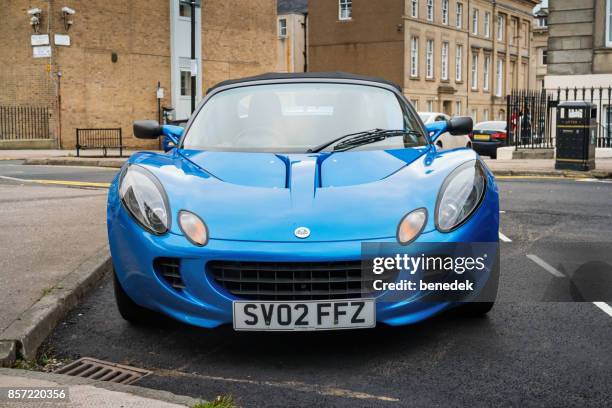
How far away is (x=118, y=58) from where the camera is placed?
114 feet

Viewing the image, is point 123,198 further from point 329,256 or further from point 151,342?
point 329,256

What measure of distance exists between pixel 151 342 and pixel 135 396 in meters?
1.14

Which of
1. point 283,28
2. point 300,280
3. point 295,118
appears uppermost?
point 283,28

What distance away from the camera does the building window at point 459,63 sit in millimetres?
58903

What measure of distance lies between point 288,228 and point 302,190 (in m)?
0.36

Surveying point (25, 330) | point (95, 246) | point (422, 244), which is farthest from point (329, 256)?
point (95, 246)

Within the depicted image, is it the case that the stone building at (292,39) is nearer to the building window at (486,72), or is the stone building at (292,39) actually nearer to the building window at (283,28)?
the building window at (283,28)

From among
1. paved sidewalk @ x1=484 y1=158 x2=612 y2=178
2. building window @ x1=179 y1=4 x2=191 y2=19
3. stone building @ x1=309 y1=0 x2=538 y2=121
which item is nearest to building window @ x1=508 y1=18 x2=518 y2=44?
stone building @ x1=309 y1=0 x2=538 y2=121

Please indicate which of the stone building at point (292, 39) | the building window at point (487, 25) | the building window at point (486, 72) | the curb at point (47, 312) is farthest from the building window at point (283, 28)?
the curb at point (47, 312)

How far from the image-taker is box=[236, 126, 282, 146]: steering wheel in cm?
527

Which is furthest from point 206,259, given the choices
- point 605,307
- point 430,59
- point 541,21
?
point 541,21

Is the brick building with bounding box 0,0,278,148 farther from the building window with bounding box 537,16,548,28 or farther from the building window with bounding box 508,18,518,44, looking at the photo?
the building window with bounding box 537,16,548,28

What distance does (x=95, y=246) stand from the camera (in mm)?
7055

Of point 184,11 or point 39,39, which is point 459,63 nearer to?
point 184,11
